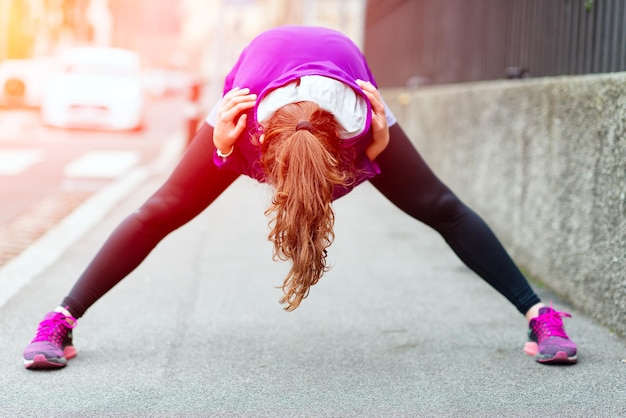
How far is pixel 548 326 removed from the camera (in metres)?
3.74

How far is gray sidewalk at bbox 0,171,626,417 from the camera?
3.23 m

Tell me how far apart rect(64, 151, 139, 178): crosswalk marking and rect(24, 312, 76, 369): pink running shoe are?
25.3 ft

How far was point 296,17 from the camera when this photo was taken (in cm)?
4672

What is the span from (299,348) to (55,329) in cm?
103

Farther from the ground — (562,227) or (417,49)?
(417,49)

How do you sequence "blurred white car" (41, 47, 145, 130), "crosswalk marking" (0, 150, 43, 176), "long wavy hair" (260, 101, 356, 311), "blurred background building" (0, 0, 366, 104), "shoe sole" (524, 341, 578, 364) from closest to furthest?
"long wavy hair" (260, 101, 356, 311) → "shoe sole" (524, 341, 578, 364) → "crosswalk marking" (0, 150, 43, 176) → "blurred white car" (41, 47, 145, 130) → "blurred background building" (0, 0, 366, 104)

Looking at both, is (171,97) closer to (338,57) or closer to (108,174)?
(108,174)

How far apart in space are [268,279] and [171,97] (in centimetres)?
5218

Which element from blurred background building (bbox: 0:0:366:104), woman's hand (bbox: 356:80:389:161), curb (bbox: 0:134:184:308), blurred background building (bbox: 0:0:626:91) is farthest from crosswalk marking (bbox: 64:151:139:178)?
woman's hand (bbox: 356:80:389:161)

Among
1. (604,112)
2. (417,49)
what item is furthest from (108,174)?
(604,112)

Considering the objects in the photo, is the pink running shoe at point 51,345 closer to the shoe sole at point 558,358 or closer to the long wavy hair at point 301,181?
the long wavy hair at point 301,181

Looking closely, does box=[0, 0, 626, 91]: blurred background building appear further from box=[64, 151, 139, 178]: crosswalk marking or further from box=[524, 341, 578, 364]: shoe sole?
box=[64, 151, 139, 178]: crosswalk marking

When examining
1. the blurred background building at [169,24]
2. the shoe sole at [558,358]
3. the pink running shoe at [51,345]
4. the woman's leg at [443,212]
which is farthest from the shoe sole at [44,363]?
the blurred background building at [169,24]

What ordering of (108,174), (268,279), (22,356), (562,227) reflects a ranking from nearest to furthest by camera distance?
(22,356) < (562,227) < (268,279) < (108,174)
